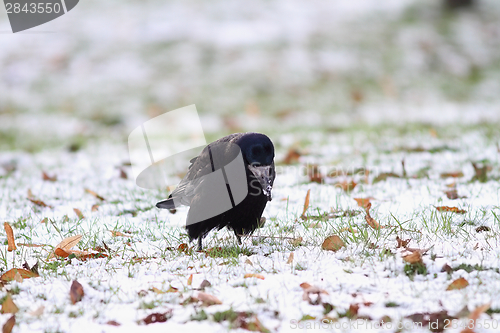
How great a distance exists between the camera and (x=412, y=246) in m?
2.80

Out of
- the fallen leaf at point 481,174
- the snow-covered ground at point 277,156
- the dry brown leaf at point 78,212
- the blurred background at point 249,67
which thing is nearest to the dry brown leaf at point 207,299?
the snow-covered ground at point 277,156

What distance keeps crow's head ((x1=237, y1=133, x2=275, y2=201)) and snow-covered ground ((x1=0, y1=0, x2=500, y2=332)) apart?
1.63ft

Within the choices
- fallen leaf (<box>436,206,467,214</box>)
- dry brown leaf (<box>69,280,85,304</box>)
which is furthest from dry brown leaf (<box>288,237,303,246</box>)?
dry brown leaf (<box>69,280,85,304</box>)

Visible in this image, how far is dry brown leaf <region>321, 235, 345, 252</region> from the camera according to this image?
286 cm

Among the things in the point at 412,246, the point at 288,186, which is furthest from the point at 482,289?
the point at 288,186

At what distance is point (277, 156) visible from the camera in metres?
6.43

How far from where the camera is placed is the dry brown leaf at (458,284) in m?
2.29

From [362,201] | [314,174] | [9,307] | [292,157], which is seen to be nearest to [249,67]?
[292,157]

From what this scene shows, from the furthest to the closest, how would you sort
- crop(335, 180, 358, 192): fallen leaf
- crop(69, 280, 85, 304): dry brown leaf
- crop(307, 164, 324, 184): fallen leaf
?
crop(307, 164, 324, 184): fallen leaf < crop(335, 180, 358, 192): fallen leaf < crop(69, 280, 85, 304): dry brown leaf

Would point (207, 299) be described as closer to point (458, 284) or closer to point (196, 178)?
point (196, 178)

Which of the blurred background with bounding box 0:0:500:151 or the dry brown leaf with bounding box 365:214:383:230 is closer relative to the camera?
the dry brown leaf with bounding box 365:214:383:230

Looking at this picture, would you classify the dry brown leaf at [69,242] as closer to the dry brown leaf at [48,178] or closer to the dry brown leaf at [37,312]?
the dry brown leaf at [37,312]

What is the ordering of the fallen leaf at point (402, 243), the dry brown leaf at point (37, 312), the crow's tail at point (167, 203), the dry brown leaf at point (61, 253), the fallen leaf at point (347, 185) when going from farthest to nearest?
1. the fallen leaf at point (347, 185)
2. the crow's tail at point (167, 203)
3. the dry brown leaf at point (61, 253)
4. the fallen leaf at point (402, 243)
5. the dry brown leaf at point (37, 312)

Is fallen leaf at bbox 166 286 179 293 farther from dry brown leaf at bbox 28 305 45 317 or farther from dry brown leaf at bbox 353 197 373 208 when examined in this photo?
dry brown leaf at bbox 353 197 373 208
